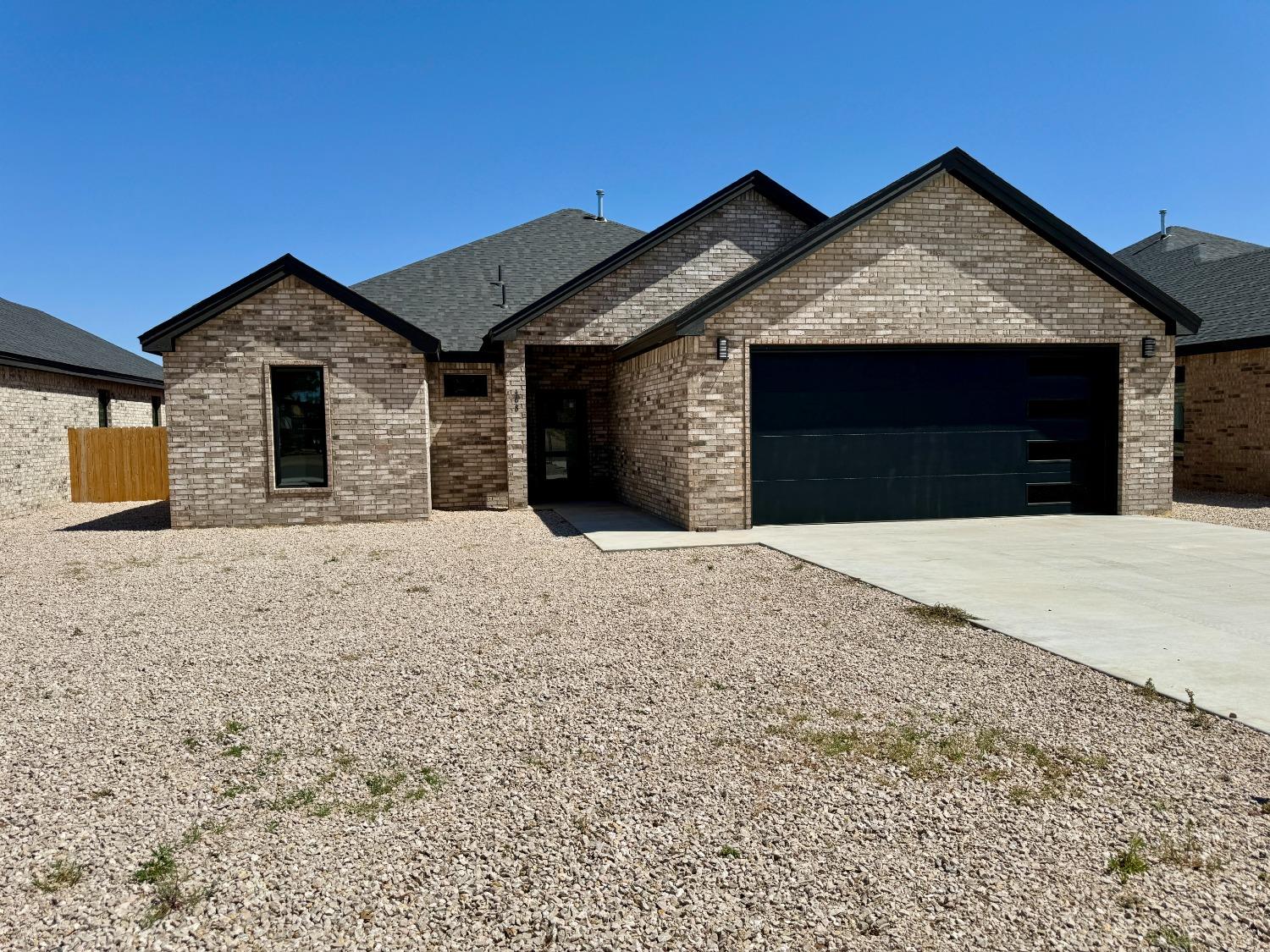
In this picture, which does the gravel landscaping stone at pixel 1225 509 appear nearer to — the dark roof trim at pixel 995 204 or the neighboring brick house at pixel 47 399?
the dark roof trim at pixel 995 204

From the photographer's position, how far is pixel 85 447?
1867cm

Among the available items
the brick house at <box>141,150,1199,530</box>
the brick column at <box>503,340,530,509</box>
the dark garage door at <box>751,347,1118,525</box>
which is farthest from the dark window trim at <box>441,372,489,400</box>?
the dark garage door at <box>751,347,1118,525</box>

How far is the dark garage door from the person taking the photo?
12.2m

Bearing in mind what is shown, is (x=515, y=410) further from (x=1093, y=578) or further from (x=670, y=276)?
(x=1093, y=578)

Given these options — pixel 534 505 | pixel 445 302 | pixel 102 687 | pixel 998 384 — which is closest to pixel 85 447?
pixel 445 302

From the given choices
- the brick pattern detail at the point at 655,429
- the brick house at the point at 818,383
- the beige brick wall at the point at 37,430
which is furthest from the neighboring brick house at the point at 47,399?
the brick pattern detail at the point at 655,429

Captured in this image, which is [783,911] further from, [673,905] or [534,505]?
[534,505]

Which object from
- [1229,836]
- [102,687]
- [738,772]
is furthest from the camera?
[102,687]

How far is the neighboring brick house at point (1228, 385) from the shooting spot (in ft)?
51.1

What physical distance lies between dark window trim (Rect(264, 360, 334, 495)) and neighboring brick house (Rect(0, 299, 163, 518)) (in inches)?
297

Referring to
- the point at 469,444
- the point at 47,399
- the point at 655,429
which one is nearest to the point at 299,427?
the point at 469,444

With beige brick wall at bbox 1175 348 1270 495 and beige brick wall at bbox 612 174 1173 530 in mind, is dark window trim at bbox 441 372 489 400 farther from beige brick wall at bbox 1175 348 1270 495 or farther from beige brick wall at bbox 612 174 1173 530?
beige brick wall at bbox 1175 348 1270 495

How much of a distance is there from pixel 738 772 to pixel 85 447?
20.4m

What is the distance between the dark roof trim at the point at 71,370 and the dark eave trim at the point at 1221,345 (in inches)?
988
